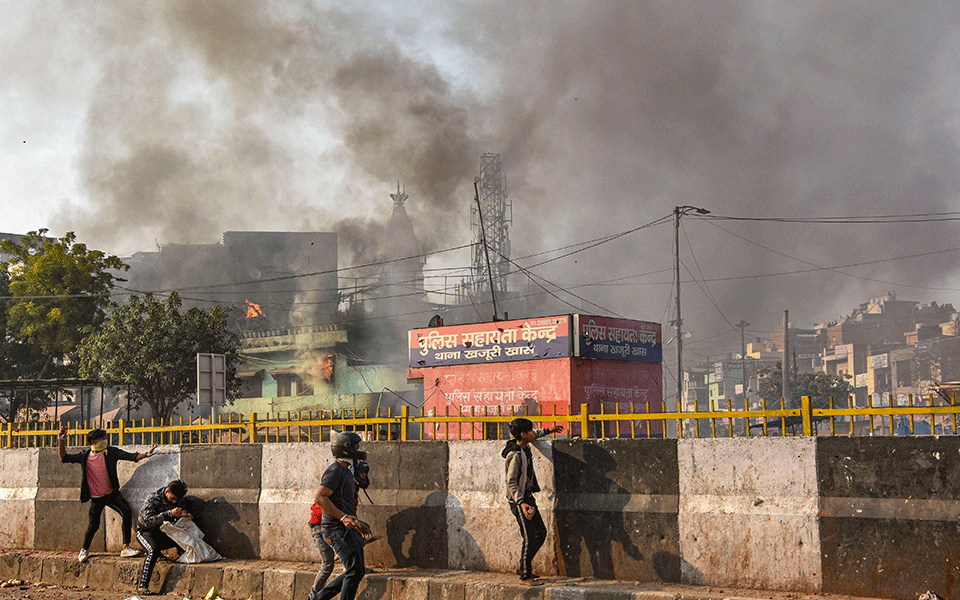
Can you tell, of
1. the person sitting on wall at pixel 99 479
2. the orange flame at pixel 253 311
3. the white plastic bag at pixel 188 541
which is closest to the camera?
the white plastic bag at pixel 188 541

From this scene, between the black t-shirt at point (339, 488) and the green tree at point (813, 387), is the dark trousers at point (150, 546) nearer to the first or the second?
the black t-shirt at point (339, 488)

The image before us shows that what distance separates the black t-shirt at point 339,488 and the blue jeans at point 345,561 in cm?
9

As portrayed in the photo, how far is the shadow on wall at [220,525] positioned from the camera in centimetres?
846

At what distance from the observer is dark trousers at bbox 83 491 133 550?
8984 mm

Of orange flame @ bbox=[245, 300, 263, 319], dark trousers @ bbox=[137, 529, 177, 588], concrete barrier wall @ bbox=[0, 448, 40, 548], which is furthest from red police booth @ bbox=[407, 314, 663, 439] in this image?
orange flame @ bbox=[245, 300, 263, 319]

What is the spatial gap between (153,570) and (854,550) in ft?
20.9

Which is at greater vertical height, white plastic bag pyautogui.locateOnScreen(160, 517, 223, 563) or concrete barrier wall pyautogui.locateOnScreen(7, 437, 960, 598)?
concrete barrier wall pyautogui.locateOnScreen(7, 437, 960, 598)

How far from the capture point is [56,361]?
112ft

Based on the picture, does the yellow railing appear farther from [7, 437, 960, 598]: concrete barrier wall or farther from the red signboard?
the red signboard

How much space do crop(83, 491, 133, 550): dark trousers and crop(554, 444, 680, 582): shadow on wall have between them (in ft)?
16.4

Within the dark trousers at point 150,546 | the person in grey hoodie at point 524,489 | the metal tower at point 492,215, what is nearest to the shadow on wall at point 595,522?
the person in grey hoodie at point 524,489

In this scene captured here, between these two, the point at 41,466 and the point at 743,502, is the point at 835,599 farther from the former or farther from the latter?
the point at 41,466

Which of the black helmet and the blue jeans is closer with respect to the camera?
the blue jeans

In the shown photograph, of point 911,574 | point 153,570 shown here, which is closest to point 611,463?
point 911,574
